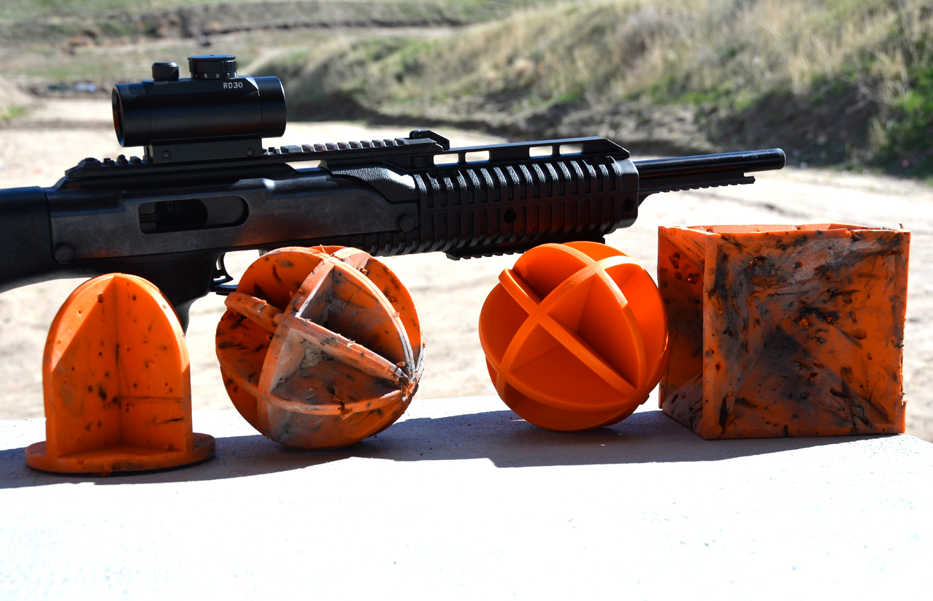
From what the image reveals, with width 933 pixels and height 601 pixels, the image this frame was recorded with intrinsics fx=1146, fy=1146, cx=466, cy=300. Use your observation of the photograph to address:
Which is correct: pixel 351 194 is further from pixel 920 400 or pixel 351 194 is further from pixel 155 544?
pixel 920 400

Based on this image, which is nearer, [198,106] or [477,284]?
[198,106]

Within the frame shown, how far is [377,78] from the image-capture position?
2644cm

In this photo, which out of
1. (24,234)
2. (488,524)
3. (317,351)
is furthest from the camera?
(24,234)

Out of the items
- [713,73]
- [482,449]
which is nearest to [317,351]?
[482,449]

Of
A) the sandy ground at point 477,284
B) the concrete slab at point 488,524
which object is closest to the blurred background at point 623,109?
the sandy ground at point 477,284

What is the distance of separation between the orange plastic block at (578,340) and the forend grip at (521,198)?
1.13ft

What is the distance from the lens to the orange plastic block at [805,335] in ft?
13.8

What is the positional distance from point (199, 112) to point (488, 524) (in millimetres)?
1894

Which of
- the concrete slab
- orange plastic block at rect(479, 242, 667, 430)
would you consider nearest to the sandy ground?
orange plastic block at rect(479, 242, 667, 430)

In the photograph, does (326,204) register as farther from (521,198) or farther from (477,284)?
(477,284)

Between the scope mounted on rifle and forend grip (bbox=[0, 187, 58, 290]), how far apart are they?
1.26ft

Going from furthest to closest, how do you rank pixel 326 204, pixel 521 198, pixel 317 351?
pixel 521 198, pixel 326 204, pixel 317 351

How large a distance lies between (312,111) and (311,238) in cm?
2287

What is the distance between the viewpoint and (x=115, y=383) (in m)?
3.95
